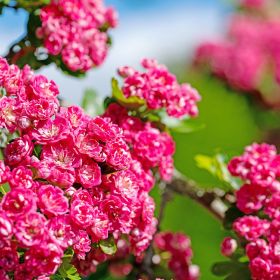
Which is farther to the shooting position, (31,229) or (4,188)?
(4,188)

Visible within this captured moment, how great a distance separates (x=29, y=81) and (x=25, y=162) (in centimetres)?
19

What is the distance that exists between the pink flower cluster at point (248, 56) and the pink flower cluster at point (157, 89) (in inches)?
74.1

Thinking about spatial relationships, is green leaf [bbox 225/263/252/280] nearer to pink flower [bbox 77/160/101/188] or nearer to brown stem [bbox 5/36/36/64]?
pink flower [bbox 77/160/101/188]

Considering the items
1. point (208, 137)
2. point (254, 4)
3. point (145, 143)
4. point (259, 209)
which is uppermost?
point (145, 143)

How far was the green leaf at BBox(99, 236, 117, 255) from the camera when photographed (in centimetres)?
124

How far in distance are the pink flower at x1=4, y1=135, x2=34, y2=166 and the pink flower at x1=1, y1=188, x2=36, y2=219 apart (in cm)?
12

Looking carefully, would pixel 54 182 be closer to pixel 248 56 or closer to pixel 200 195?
pixel 200 195

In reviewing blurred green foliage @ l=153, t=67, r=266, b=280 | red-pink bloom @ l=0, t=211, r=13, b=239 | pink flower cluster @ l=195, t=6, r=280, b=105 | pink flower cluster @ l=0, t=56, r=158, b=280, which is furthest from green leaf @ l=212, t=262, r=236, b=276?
pink flower cluster @ l=195, t=6, r=280, b=105

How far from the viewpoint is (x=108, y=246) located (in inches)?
49.2

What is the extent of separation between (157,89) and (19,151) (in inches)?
14.7

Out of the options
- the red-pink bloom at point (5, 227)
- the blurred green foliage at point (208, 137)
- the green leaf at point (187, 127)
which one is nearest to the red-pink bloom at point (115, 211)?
the red-pink bloom at point (5, 227)

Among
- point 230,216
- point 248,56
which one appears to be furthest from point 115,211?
point 248,56

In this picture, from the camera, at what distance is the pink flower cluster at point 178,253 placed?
5.33ft

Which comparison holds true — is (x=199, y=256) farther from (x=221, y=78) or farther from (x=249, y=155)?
(x=249, y=155)
